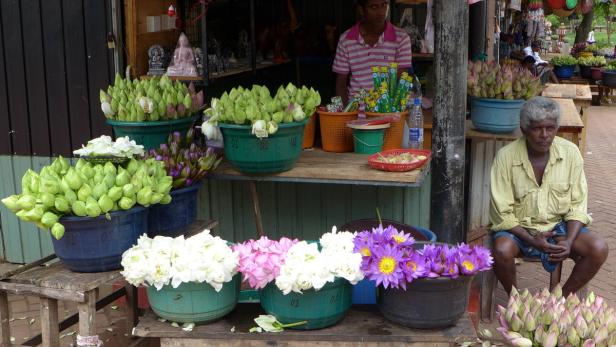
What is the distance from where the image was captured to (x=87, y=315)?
2.89 meters

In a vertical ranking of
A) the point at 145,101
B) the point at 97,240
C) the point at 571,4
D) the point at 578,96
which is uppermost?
the point at 571,4

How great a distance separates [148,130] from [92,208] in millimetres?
974

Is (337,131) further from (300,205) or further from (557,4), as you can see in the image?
(557,4)

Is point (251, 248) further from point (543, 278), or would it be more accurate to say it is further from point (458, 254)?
point (543, 278)

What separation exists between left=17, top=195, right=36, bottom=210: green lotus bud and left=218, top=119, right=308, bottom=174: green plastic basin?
1.05 metres

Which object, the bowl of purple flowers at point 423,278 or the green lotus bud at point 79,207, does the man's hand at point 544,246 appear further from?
the green lotus bud at point 79,207

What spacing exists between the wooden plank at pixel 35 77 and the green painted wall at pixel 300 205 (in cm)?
14

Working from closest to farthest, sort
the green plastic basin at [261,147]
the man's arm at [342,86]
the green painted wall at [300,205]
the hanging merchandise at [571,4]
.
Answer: the green plastic basin at [261,147], the green painted wall at [300,205], the man's arm at [342,86], the hanging merchandise at [571,4]

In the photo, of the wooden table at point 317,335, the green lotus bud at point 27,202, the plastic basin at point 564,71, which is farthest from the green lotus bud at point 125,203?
the plastic basin at point 564,71

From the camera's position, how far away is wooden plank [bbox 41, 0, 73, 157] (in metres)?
4.48

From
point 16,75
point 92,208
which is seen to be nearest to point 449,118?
point 92,208

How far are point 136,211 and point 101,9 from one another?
1913mm

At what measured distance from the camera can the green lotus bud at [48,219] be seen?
108 inches

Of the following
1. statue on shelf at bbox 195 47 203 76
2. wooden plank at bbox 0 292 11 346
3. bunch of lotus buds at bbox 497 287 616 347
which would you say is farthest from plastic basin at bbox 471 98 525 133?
wooden plank at bbox 0 292 11 346
